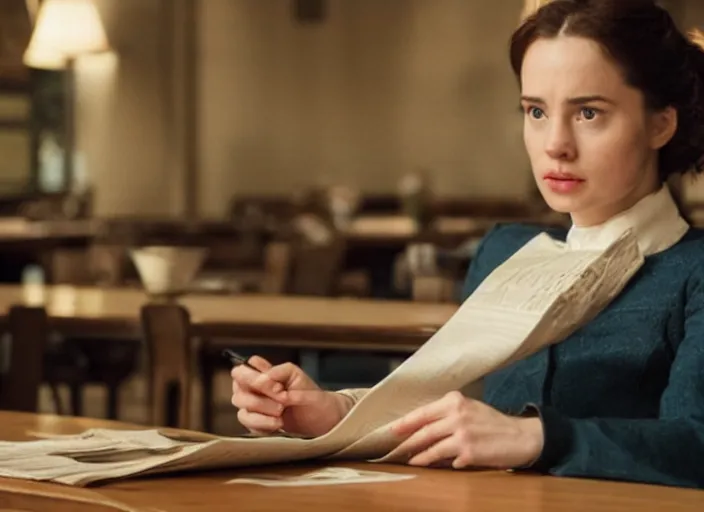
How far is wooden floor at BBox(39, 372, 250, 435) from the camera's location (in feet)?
24.5

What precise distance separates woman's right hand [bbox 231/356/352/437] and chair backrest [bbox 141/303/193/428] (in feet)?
6.35

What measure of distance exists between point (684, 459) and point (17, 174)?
37.8 feet

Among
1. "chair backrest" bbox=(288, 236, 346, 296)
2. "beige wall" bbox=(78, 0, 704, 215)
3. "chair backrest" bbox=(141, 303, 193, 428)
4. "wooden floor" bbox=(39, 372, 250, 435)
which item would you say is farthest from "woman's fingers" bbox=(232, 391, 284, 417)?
"beige wall" bbox=(78, 0, 704, 215)

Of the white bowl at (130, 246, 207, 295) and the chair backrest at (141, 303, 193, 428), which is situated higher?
the white bowl at (130, 246, 207, 295)

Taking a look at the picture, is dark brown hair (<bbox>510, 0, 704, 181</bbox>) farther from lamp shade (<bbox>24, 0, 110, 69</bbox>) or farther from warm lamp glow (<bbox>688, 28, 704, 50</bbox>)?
lamp shade (<bbox>24, 0, 110, 69</bbox>)

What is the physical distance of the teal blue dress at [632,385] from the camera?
5.60ft

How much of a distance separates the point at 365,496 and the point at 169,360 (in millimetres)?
2467

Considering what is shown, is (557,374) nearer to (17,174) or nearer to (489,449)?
(489,449)

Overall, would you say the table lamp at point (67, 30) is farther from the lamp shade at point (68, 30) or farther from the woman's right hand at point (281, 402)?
the woman's right hand at point (281, 402)

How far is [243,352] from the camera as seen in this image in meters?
5.07

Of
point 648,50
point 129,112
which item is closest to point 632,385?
point 648,50

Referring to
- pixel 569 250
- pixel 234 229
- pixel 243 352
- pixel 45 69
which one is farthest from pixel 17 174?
pixel 569 250

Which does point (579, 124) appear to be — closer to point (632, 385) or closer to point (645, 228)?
point (645, 228)

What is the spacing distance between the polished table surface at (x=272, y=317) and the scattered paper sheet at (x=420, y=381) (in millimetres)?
1710
